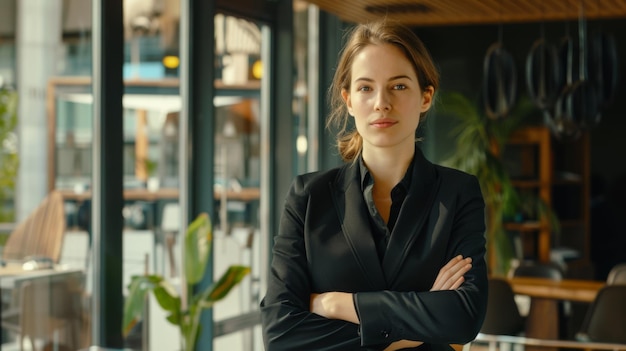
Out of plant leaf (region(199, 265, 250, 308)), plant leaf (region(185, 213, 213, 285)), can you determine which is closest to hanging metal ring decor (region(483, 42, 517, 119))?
plant leaf (region(199, 265, 250, 308))

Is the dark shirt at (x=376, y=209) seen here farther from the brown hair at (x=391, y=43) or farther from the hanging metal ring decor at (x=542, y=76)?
the hanging metal ring decor at (x=542, y=76)

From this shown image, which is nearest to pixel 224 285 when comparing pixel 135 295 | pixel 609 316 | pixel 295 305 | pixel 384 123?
pixel 135 295

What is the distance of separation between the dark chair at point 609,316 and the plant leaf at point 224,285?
1.99 metres

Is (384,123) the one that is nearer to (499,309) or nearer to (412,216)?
(412,216)

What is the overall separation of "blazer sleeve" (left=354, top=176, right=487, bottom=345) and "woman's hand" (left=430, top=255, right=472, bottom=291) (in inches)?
0.5

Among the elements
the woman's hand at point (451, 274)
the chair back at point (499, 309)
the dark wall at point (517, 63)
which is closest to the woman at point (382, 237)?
the woman's hand at point (451, 274)

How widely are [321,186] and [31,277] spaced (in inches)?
101

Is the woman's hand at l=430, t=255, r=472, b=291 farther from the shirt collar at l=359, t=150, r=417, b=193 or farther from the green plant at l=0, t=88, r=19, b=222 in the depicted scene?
the green plant at l=0, t=88, r=19, b=222

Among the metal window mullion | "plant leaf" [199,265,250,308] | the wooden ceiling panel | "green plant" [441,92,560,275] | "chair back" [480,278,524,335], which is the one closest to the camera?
the metal window mullion

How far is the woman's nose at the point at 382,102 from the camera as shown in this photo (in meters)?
1.88

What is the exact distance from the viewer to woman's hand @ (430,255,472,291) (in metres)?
1.92

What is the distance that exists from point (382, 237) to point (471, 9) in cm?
620

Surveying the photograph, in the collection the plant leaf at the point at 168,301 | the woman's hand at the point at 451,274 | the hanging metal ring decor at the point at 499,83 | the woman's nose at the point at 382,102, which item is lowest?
the plant leaf at the point at 168,301

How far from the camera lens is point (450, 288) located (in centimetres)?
193
